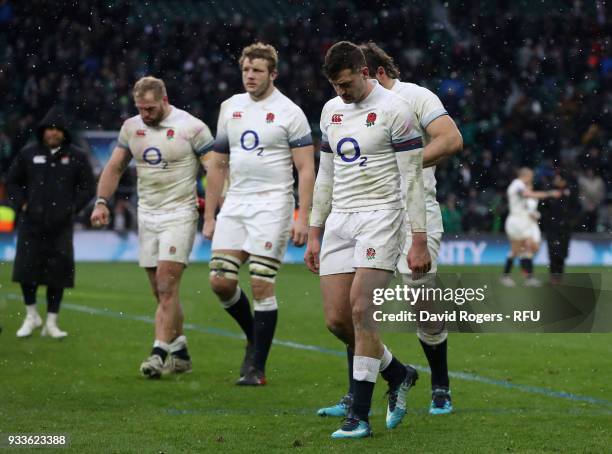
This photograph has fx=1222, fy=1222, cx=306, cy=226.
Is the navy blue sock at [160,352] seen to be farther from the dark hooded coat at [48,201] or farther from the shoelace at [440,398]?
the dark hooded coat at [48,201]

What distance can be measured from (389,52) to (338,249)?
23.6 meters

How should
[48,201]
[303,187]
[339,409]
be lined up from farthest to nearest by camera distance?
[48,201], [303,187], [339,409]

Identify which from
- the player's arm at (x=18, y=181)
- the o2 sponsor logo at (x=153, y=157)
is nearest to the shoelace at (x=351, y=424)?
the o2 sponsor logo at (x=153, y=157)

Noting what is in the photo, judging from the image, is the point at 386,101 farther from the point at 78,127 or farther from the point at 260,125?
the point at 78,127

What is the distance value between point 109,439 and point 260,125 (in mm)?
3078

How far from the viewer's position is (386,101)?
625 cm

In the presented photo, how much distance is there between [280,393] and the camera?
7879mm

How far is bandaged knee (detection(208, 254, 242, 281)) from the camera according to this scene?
8.51 meters

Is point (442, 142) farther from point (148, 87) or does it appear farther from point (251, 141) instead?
point (148, 87)

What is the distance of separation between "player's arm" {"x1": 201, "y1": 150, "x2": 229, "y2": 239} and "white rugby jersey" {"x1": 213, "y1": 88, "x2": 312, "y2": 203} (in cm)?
11

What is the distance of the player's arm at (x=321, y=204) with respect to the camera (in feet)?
21.4

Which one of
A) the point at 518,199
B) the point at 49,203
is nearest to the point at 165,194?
the point at 49,203

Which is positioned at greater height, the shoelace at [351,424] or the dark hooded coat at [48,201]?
the dark hooded coat at [48,201]

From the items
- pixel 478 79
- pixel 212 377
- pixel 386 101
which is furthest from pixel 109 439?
pixel 478 79
